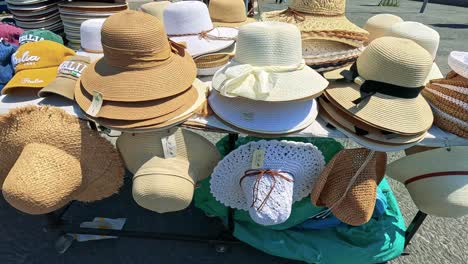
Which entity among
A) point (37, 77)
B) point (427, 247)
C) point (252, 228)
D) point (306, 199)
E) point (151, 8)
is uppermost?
point (151, 8)

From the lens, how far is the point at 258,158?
4.16ft

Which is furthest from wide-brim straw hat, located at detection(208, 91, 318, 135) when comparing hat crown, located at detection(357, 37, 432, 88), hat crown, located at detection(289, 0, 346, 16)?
hat crown, located at detection(289, 0, 346, 16)

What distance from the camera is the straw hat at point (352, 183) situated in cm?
129

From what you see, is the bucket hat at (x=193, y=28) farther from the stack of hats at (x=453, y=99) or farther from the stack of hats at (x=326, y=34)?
the stack of hats at (x=453, y=99)

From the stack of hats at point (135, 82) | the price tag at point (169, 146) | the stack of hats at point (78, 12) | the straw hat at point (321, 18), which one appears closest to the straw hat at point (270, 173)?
the price tag at point (169, 146)

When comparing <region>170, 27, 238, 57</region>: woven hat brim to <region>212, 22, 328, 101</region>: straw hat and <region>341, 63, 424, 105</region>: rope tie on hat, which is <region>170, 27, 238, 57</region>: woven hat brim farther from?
<region>341, 63, 424, 105</region>: rope tie on hat

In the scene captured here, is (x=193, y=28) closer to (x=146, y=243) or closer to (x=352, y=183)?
(x=352, y=183)

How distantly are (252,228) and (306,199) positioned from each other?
1.10ft

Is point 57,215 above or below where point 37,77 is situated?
below

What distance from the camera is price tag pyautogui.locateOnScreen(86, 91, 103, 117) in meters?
1.19

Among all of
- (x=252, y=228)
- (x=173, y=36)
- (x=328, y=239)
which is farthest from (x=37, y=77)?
(x=328, y=239)

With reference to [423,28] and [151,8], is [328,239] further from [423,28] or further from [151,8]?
[151,8]

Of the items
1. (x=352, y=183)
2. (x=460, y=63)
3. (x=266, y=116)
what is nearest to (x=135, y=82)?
(x=266, y=116)

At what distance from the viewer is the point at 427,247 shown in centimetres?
182
